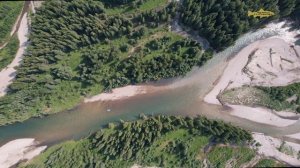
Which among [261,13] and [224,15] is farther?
[261,13]

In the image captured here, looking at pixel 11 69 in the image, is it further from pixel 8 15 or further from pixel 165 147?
pixel 165 147

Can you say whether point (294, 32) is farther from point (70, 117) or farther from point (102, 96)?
point (70, 117)

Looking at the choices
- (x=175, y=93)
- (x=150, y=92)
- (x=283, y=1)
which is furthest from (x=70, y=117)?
(x=283, y=1)

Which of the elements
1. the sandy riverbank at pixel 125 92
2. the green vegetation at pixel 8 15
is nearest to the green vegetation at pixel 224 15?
the sandy riverbank at pixel 125 92

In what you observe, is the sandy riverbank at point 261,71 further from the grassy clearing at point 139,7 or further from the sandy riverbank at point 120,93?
the grassy clearing at point 139,7

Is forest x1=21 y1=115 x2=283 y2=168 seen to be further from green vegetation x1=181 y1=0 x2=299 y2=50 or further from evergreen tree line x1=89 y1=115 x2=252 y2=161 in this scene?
green vegetation x1=181 y1=0 x2=299 y2=50

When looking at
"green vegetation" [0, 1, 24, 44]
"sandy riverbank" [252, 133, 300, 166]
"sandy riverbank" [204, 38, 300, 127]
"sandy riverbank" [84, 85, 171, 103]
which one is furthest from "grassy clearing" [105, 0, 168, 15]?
"sandy riverbank" [252, 133, 300, 166]

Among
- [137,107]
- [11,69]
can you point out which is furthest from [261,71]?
[11,69]
